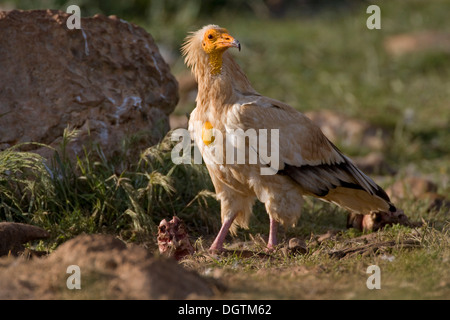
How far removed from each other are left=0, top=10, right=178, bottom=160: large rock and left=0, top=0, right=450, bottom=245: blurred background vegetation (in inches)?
15.0

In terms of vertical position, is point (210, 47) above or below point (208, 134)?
above

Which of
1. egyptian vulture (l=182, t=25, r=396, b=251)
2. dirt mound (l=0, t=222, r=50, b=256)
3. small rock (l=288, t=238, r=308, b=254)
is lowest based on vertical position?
small rock (l=288, t=238, r=308, b=254)

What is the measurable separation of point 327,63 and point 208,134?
834 centimetres

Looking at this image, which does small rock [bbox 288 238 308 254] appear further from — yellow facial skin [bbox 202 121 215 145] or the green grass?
yellow facial skin [bbox 202 121 215 145]

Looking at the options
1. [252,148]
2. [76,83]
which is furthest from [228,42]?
[76,83]

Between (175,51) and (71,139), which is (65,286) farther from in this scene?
(175,51)

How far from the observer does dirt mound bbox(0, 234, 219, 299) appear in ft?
11.9

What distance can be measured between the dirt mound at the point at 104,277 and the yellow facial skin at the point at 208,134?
1347mm

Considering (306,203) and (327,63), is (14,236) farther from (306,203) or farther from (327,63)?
(327,63)

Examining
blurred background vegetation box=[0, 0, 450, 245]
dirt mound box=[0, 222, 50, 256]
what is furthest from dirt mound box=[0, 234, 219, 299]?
blurred background vegetation box=[0, 0, 450, 245]

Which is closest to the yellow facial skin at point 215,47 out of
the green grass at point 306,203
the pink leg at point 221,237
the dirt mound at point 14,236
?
the green grass at point 306,203

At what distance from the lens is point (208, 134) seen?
5.19 meters

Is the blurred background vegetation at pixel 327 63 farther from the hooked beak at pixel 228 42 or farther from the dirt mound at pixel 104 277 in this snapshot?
the dirt mound at pixel 104 277

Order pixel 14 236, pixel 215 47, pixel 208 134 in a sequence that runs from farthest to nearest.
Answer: pixel 215 47 < pixel 208 134 < pixel 14 236
